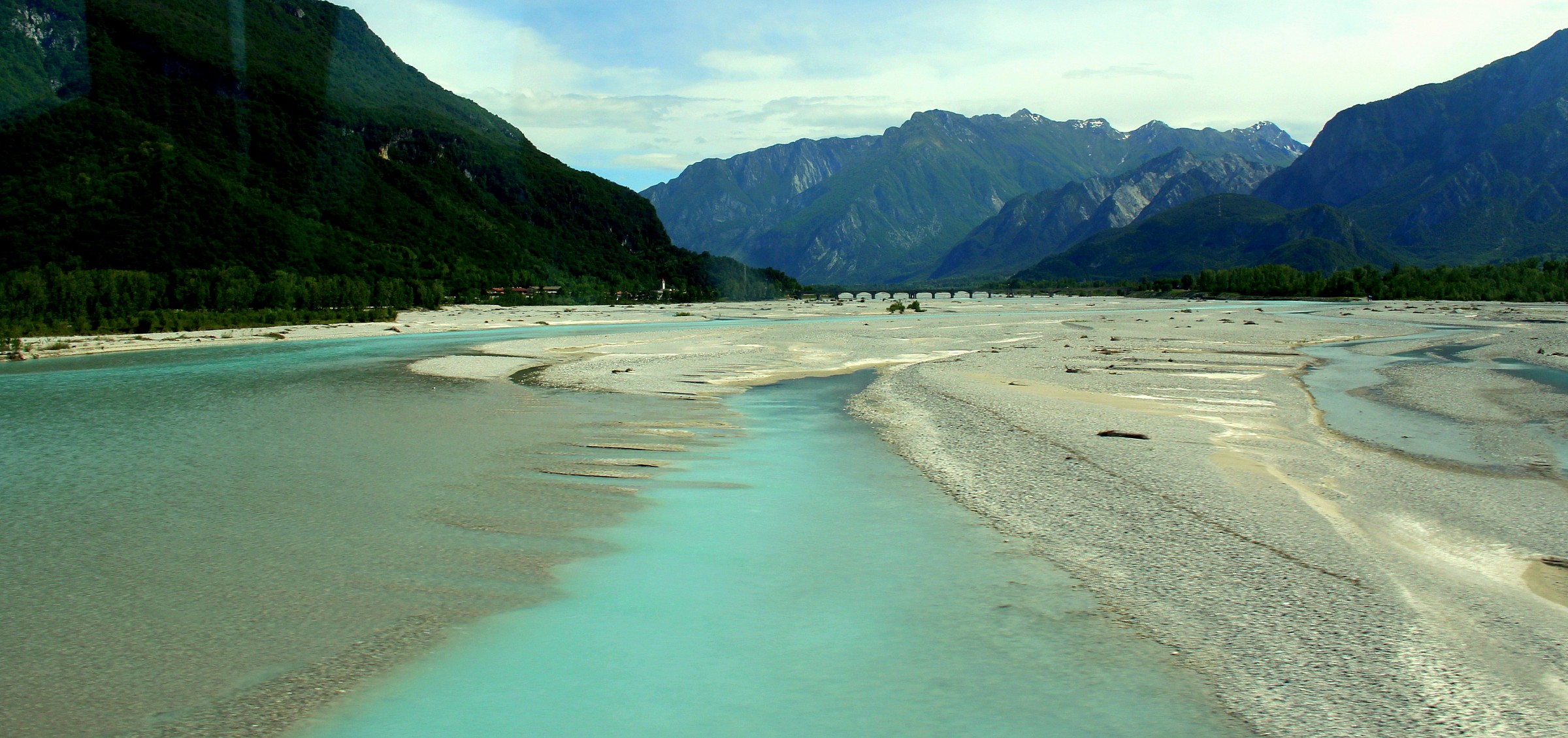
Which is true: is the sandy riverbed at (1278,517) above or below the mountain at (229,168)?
below

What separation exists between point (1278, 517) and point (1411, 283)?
143 meters

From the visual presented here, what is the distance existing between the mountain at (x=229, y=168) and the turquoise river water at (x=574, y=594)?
77924mm

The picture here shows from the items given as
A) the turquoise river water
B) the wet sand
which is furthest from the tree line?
the turquoise river water

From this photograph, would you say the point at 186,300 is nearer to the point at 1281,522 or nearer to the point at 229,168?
the point at 229,168

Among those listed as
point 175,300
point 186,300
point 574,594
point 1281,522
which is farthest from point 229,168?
point 1281,522

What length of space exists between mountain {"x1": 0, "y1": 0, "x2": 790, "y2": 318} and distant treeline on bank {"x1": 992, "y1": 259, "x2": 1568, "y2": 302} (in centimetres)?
10763

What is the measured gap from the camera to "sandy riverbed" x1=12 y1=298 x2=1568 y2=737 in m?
6.46

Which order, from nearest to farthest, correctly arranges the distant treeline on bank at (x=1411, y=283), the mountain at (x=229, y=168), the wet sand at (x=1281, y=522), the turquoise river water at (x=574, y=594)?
1. the wet sand at (x=1281, y=522)
2. the turquoise river water at (x=574, y=594)
3. the mountain at (x=229, y=168)
4. the distant treeline on bank at (x=1411, y=283)

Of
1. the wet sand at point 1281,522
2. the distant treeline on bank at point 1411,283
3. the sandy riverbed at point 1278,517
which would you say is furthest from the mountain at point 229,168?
the distant treeline on bank at point 1411,283

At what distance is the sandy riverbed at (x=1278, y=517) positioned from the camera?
646 centimetres

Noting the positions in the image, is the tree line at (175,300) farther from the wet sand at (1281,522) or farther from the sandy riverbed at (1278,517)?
the wet sand at (1281,522)

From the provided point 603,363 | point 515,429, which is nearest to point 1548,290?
point 603,363

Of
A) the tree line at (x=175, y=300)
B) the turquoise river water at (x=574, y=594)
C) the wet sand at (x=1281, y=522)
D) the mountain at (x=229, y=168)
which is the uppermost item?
the mountain at (x=229, y=168)

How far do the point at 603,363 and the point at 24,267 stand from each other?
280 ft
